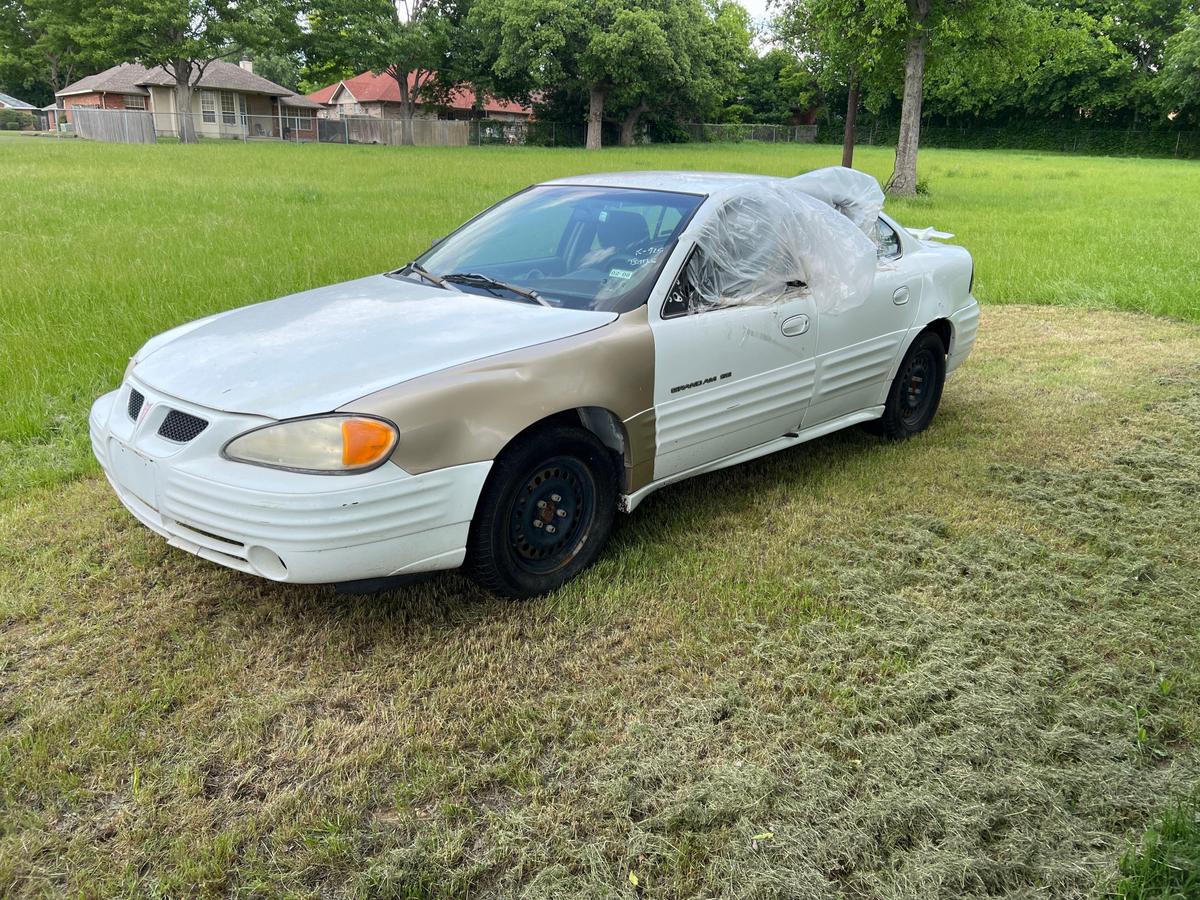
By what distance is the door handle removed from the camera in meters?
4.16

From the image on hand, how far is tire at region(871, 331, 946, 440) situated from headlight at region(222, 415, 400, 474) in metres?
3.20

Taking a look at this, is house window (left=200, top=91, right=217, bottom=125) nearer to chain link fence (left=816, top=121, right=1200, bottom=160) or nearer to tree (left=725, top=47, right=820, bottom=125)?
tree (left=725, top=47, right=820, bottom=125)

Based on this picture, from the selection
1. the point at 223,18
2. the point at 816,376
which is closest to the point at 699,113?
the point at 223,18

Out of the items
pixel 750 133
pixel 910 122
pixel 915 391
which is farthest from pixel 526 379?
pixel 750 133

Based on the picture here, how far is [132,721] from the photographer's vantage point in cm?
274

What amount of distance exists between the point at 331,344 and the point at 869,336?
2749mm

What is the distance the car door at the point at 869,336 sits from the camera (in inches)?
176

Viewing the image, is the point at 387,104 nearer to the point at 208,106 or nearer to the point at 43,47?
the point at 208,106

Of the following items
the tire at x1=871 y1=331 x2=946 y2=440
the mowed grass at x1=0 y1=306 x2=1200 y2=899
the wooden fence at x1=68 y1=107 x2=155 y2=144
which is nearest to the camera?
the mowed grass at x1=0 y1=306 x2=1200 y2=899

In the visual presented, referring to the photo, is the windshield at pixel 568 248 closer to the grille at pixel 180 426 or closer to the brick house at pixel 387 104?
the grille at pixel 180 426

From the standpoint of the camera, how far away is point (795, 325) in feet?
13.8

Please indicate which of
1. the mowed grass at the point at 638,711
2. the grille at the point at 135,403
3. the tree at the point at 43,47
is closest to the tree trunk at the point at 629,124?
the tree at the point at 43,47

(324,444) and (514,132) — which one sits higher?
(514,132)

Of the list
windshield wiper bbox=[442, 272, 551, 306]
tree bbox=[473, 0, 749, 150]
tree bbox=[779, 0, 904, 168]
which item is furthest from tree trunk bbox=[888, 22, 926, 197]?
tree bbox=[473, 0, 749, 150]
